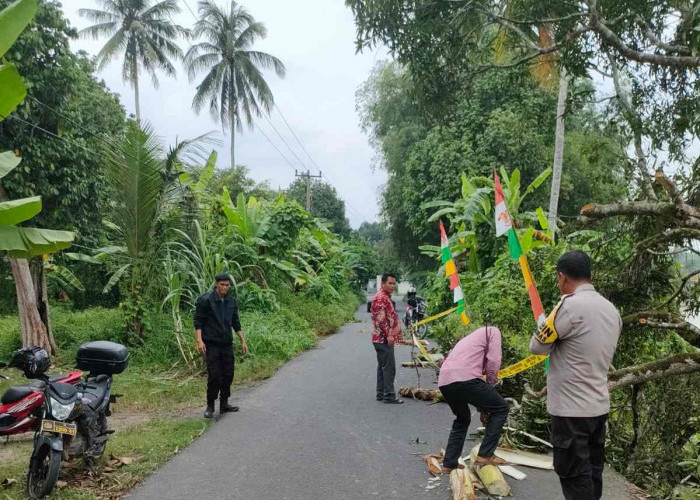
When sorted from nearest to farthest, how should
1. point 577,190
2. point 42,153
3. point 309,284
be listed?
point 42,153 → point 309,284 → point 577,190

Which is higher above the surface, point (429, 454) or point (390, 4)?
point (390, 4)

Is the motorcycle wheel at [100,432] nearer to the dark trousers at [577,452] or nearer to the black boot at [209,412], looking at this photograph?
the black boot at [209,412]

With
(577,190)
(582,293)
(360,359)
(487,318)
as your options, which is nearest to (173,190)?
(360,359)

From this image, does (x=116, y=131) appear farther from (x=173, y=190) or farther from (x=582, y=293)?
(x=582, y=293)

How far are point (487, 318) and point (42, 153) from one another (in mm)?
9349

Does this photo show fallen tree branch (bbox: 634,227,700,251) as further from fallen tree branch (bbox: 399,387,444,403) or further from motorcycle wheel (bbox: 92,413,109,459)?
motorcycle wheel (bbox: 92,413,109,459)

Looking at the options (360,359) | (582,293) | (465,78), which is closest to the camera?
(582,293)

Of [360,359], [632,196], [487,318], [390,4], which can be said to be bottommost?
[360,359]

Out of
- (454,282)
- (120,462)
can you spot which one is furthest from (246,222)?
(120,462)

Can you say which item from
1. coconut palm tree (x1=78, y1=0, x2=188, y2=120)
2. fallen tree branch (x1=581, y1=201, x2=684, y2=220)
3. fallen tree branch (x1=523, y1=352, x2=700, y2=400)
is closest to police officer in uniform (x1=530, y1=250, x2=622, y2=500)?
fallen tree branch (x1=523, y1=352, x2=700, y2=400)

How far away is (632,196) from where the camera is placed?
22.6 ft

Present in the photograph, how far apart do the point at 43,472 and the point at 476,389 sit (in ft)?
12.0

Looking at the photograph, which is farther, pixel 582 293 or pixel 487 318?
pixel 487 318

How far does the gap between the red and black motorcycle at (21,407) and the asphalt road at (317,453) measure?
3.89ft
